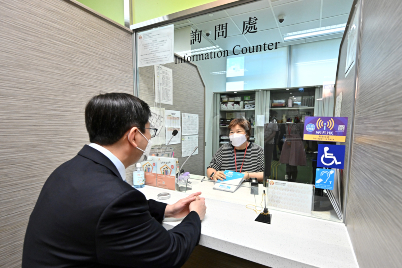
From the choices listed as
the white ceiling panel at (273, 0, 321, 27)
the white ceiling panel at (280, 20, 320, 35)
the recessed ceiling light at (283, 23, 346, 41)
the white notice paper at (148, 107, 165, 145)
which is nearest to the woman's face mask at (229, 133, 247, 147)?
the white notice paper at (148, 107, 165, 145)

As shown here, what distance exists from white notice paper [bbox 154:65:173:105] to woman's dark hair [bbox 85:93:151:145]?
0.88 meters

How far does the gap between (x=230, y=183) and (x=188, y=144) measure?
77 cm

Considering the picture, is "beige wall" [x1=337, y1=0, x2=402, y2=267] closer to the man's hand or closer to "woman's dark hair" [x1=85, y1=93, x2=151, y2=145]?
the man's hand

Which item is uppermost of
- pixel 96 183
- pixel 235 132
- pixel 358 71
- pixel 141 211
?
pixel 358 71

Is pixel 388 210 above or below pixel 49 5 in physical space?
below

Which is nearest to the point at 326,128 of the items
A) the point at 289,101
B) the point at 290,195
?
the point at 290,195

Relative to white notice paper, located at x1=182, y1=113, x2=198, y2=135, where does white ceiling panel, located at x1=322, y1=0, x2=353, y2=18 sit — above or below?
above

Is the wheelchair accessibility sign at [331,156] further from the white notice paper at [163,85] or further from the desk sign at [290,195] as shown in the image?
the white notice paper at [163,85]

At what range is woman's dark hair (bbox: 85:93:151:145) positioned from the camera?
774 mm

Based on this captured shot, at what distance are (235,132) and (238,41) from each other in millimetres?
766

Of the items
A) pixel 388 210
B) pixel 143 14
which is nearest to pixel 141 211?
pixel 388 210

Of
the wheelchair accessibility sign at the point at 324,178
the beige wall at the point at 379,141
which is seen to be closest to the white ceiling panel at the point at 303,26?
the beige wall at the point at 379,141

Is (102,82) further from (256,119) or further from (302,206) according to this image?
(256,119)

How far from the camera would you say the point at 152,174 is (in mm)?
1473
